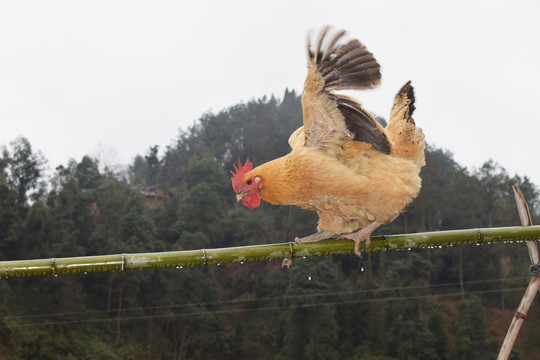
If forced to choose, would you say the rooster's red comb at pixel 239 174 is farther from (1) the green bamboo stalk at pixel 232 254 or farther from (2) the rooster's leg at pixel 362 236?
(2) the rooster's leg at pixel 362 236

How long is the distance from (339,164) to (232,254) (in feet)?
3.16

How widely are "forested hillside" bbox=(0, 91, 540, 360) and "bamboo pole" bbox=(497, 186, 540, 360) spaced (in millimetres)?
21125

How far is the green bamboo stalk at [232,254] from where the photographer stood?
2.55m

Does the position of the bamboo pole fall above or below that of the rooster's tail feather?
below

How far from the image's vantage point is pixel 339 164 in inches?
Result: 123

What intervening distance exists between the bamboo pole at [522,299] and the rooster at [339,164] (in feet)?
2.18

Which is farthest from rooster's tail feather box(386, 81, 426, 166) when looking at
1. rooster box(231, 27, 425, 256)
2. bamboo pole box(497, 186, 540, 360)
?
bamboo pole box(497, 186, 540, 360)

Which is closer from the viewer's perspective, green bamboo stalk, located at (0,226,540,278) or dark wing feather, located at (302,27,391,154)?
green bamboo stalk, located at (0,226,540,278)

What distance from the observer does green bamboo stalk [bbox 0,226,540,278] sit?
2.55 m

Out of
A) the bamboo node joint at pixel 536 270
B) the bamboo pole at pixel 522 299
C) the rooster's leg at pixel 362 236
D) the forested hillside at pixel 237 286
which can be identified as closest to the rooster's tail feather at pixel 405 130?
the rooster's leg at pixel 362 236

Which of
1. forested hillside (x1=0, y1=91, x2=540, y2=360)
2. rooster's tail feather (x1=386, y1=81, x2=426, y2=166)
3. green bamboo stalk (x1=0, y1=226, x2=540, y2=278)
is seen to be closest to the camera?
green bamboo stalk (x1=0, y1=226, x2=540, y2=278)

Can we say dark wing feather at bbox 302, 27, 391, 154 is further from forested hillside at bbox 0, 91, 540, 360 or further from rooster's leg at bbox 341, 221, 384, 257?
→ forested hillside at bbox 0, 91, 540, 360

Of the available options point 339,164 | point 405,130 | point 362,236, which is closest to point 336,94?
point 339,164

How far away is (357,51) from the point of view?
2.94 m
